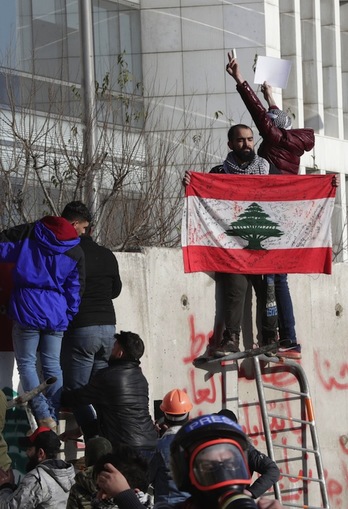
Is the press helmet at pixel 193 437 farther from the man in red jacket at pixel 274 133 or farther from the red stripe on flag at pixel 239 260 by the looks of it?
the man in red jacket at pixel 274 133

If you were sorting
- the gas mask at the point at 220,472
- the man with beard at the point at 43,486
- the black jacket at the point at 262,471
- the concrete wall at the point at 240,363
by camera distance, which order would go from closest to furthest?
1. the gas mask at the point at 220,472
2. the man with beard at the point at 43,486
3. the black jacket at the point at 262,471
4. the concrete wall at the point at 240,363

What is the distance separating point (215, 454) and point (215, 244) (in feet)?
26.3

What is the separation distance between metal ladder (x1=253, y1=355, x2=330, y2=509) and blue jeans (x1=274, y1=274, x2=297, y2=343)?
0.31m

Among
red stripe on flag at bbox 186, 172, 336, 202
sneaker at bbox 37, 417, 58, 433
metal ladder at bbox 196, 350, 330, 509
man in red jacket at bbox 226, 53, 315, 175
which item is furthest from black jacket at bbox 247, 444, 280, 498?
man in red jacket at bbox 226, 53, 315, 175

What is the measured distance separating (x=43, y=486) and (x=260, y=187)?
15.3 ft

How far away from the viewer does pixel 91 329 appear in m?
10.7

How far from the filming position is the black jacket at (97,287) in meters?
10.7

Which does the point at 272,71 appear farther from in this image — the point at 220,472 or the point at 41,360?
the point at 220,472

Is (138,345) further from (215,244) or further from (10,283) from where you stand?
(215,244)

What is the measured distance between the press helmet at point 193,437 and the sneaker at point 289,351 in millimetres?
8101

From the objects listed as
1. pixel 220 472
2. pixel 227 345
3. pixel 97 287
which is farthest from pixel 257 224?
pixel 220 472

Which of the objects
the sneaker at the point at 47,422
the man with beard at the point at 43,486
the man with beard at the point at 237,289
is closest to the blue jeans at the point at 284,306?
the man with beard at the point at 237,289

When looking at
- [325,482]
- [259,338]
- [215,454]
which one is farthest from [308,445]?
[215,454]

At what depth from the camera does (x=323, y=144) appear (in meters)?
39.1
